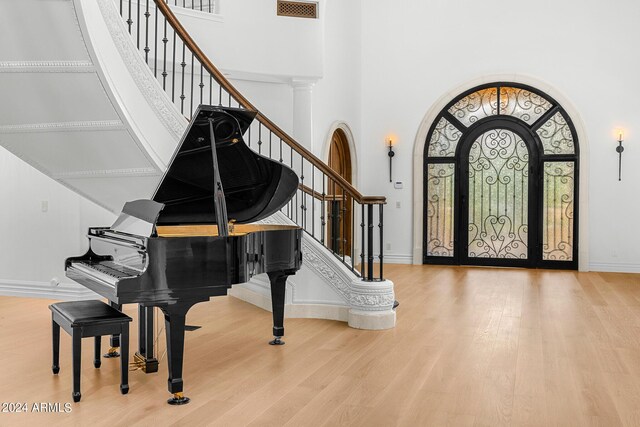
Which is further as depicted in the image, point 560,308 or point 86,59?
point 560,308

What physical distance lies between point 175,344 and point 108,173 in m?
2.21

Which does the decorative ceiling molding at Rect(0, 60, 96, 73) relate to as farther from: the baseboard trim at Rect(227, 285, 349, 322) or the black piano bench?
the baseboard trim at Rect(227, 285, 349, 322)

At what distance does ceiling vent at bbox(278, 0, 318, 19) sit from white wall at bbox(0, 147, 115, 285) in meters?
3.70

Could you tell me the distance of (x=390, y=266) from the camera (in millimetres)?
10445

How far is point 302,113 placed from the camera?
8.91 m

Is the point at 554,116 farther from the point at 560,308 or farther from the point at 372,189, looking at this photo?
the point at 560,308

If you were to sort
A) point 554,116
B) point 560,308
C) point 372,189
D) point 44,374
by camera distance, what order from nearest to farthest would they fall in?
point 44,374
point 560,308
point 554,116
point 372,189

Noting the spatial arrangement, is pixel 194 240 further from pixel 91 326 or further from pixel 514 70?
pixel 514 70

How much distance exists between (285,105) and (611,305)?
5070mm

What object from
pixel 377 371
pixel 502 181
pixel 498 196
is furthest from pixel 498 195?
pixel 377 371

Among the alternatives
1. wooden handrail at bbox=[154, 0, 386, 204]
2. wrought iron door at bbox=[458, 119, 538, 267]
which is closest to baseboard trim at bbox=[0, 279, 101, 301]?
wooden handrail at bbox=[154, 0, 386, 204]

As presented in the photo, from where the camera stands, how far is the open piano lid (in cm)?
394

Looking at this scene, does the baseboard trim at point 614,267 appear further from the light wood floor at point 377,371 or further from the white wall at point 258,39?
the white wall at point 258,39

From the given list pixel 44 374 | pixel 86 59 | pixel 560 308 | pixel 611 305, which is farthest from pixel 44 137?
pixel 611 305
